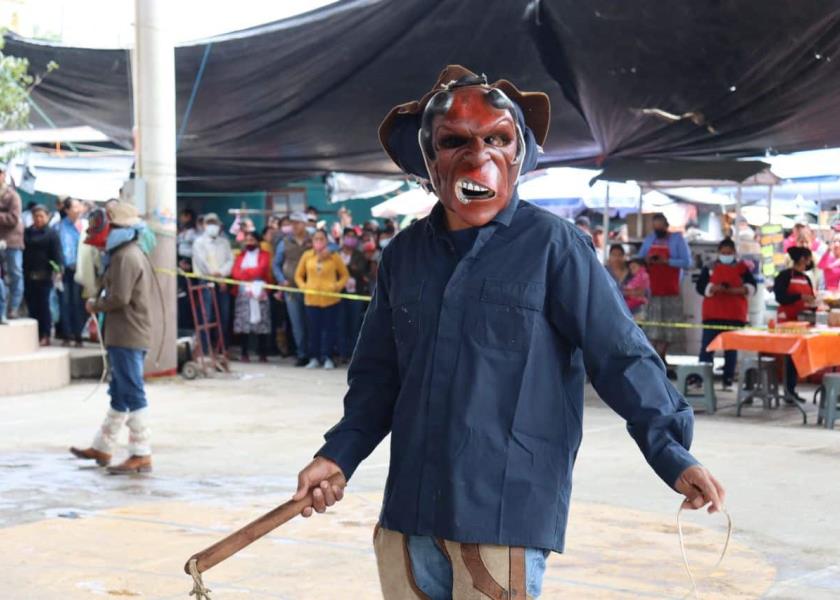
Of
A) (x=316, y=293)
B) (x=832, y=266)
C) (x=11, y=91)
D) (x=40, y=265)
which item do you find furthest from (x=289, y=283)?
(x=832, y=266)

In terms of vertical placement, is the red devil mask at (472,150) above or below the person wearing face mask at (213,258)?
above

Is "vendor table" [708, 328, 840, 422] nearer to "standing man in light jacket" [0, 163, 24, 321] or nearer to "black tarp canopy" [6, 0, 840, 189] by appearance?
"black tarp canopy" [6, 0, 840, 189]

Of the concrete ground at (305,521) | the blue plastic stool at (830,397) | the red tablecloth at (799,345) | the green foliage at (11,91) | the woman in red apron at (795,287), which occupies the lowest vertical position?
the concrete ground at (305,521)

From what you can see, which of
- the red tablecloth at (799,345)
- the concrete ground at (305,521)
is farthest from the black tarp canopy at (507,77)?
the concrete ground at (305,521)

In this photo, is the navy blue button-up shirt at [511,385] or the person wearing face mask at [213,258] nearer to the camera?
the navy blue button-up shirt at [511,385]

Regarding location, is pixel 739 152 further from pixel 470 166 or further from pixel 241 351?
pixel 470 166

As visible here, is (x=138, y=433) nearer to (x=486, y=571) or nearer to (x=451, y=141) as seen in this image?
(x=451, y=141)

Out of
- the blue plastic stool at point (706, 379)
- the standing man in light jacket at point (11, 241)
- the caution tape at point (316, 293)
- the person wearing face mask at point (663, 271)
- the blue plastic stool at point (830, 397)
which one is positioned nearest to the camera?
the blue plastic stool at point (830, 397)

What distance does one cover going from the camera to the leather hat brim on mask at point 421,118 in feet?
11.0

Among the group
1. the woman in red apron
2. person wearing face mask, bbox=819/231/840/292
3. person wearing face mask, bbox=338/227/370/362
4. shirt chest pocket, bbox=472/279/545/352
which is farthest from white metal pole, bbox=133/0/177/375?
shirt chest pocket, bbox=472/279/545/352

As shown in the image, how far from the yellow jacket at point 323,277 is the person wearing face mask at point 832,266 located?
6026 millimetres

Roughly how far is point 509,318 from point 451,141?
515 millimetres

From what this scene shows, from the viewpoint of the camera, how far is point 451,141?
3271mm

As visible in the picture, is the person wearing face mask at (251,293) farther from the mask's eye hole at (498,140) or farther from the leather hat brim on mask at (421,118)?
the mask's eye hole at (498,140)
